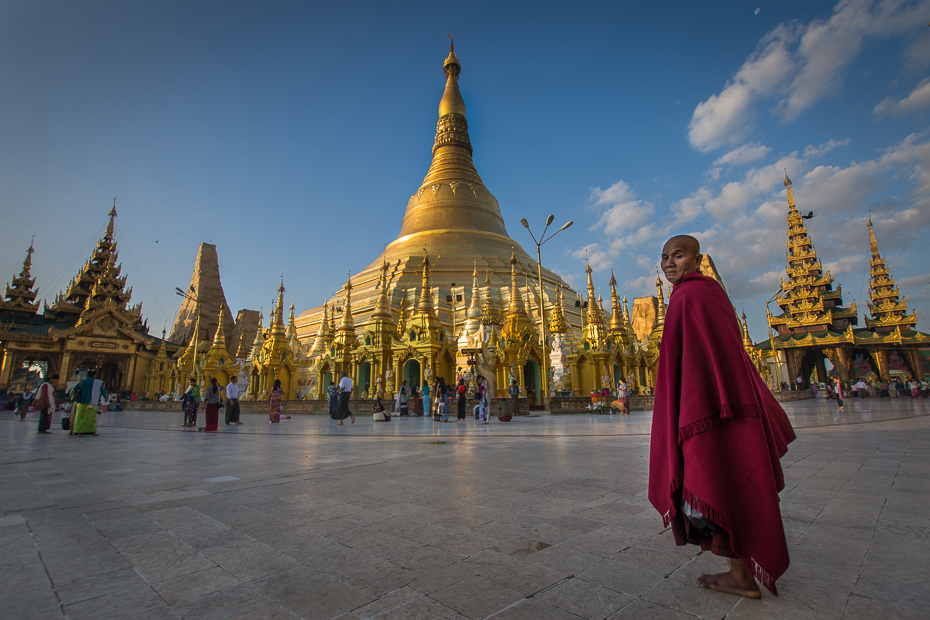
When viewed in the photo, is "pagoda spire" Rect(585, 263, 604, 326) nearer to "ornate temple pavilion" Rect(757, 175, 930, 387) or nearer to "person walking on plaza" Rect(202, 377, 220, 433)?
"person walking on plaza" Rect(202, 377, 220, 433)

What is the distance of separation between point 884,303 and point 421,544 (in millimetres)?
51772

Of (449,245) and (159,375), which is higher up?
(449,245)

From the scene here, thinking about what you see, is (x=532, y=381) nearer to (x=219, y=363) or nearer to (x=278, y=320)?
(x=278, y=320)

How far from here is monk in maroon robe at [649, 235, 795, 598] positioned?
6.72ft

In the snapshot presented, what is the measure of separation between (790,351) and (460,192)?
32258mm

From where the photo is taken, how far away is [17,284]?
128ft

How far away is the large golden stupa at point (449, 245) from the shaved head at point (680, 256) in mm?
24675

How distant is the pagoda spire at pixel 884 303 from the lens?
128ft

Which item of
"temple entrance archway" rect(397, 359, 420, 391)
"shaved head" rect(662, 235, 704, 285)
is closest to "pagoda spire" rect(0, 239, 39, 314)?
"temple entrance archway" rect(397, 359, 420, 391)

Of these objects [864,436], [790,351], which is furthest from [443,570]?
[790,351]

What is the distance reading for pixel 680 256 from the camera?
103 inches

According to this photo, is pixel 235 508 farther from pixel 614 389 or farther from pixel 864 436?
pixel 614 389

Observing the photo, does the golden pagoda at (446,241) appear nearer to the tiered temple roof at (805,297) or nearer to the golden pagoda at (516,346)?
the golden pagoda at (516,346)

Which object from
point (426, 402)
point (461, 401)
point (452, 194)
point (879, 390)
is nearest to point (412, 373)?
point (426, 402)
